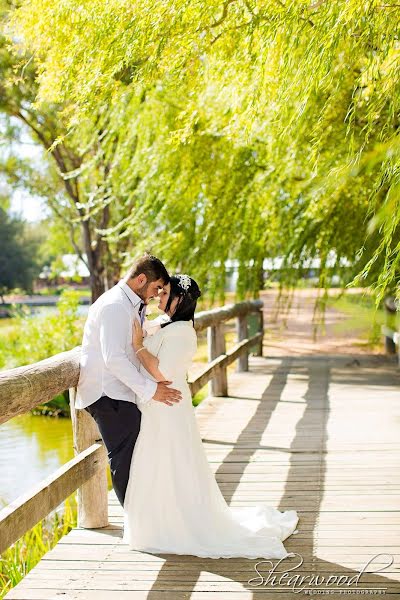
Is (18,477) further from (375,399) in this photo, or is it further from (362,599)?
(362,599)

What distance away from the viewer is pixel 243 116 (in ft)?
21.4

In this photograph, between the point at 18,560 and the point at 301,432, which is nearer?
the point at 18,560

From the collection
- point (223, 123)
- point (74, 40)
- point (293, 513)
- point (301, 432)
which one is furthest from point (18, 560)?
point (223, 123)

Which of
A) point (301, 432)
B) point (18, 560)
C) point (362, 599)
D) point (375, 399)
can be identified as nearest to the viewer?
point (362, 599)

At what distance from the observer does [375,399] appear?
10.4 m

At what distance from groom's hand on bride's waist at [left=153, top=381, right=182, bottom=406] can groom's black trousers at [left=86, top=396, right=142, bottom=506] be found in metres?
0.23

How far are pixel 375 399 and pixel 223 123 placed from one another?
3656mm

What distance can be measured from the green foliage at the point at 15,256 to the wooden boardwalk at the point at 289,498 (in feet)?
164

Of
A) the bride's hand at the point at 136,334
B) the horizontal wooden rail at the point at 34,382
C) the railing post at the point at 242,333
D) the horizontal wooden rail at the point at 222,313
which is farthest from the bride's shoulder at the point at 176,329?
the railing post at the point at 242,333

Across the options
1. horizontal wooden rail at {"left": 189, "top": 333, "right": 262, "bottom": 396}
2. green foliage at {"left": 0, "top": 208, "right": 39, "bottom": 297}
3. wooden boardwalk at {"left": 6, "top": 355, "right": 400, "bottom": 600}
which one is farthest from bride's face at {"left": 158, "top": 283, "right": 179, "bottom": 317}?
green foliage at {"left": 0, "top": 208, "right": 39, "bottom": 297}

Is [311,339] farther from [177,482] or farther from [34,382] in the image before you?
[34,382]

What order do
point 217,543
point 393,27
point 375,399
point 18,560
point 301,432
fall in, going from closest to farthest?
point 217,543, point 393,27, point 18,560, point 301,432, point 375,399

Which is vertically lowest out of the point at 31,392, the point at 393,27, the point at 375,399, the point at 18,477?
the point at 18,477

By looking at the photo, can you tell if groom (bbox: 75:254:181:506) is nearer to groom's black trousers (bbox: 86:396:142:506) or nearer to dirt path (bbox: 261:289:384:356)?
groom's black trousers (bbox: 86:396:142:506)
